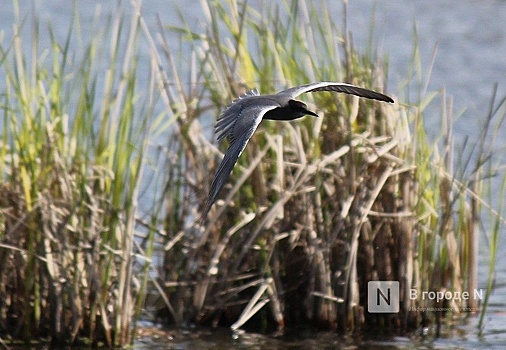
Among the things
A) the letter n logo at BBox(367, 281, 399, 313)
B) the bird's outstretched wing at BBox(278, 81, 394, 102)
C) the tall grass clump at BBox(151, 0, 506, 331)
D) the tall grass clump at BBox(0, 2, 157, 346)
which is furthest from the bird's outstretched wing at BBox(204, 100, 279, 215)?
the letter n logo at BBox(367, 281, 399, 313)

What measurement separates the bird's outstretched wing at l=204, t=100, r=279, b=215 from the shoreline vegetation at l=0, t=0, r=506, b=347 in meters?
1.20

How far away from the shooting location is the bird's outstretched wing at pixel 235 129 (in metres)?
3.55

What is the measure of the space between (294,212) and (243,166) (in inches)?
13.0

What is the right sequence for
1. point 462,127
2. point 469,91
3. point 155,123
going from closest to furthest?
point 155,123 → point 462,127 → point 469,91

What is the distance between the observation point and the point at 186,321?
18.9 ft

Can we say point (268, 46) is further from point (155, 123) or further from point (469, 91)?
point (469, 91)

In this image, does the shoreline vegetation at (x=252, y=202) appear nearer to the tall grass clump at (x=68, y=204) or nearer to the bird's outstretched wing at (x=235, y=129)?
the tall grass clump at (x=68, y=204)

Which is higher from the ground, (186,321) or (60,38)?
(60,38)

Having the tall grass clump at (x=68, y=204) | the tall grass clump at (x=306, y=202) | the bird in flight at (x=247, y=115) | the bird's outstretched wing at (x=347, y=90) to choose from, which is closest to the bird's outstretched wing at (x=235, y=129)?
the bird in flight at (x=247, y=115)

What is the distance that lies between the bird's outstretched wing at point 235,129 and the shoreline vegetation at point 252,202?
1198mm

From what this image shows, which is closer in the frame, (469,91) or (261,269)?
(261,269)

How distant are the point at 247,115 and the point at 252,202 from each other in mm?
1798

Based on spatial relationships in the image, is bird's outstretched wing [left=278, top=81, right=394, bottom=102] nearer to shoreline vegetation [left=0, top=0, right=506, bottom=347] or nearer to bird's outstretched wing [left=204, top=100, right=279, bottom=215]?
bird's outstretched wing [left=204, top=100, right=279, bottom=215]

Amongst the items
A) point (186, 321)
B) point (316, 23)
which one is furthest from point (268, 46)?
point (186, 321)
